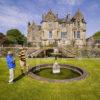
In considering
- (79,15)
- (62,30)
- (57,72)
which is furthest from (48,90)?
(79,15)

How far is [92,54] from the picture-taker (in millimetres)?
31312

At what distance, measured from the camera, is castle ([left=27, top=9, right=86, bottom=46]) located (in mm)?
60219

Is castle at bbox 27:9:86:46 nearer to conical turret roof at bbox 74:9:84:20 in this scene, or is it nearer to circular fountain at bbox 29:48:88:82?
conical turret roof at bbox 74:9:84:20

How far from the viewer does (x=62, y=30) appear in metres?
61.5

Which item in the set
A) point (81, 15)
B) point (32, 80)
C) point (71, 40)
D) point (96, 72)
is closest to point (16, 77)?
point (32, 80)

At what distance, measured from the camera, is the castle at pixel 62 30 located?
60.2 meters

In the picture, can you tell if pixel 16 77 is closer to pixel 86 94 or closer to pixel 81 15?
pixel 86 94

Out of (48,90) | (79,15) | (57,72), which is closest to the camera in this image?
(48,90)

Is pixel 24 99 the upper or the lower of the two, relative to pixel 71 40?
lower

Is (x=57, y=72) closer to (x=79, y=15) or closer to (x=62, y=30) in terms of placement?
(x=62, y=30)

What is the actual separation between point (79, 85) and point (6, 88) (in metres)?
5.56

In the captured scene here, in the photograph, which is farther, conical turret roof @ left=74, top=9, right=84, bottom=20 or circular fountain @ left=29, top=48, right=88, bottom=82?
conical turret roof @ left=74, top=9, right=84, bottom=20

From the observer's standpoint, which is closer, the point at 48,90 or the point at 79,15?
the point at 48,90

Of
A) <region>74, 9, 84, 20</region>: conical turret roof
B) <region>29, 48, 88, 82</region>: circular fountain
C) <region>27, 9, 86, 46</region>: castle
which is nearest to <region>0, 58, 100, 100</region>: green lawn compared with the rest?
<region>29, 48, 88, 82</region>: circular fountain
